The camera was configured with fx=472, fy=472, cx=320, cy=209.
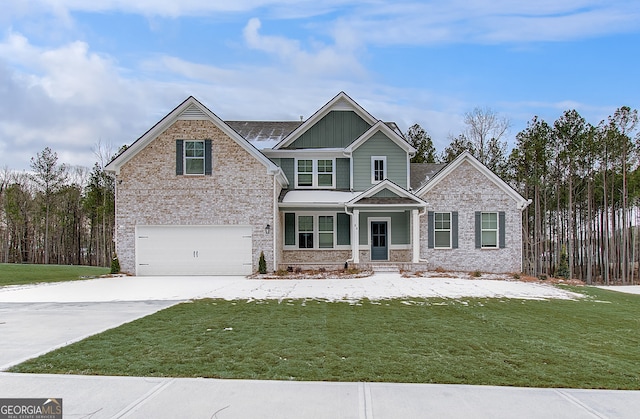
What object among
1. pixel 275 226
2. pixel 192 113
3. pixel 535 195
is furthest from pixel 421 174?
pixel 535 195

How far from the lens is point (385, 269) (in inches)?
791

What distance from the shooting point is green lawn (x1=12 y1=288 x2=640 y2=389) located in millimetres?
5070

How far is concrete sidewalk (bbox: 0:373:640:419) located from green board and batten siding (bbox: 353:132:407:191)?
58.9ft

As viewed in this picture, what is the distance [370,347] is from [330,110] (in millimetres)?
17945

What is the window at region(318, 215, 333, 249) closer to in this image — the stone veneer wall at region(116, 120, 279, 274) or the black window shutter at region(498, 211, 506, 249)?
the stone veneer wall at region(116, 120, 279, 274)

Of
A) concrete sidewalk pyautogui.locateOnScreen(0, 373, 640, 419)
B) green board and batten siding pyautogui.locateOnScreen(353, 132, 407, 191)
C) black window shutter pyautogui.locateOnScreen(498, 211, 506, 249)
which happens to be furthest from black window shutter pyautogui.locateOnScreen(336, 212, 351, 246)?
concrete sidewalk pyautogui.locateOnScreen(0, 373, 640, 419)

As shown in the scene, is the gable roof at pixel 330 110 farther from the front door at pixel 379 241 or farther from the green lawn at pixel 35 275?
the green lawn at pixel 35 275

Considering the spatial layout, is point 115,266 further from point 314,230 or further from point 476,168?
point 476,168

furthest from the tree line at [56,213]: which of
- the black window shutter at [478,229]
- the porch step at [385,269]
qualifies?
the black window shutter at [478,229]

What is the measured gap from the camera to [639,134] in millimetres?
31375

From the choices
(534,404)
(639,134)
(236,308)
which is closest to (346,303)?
(236,308)

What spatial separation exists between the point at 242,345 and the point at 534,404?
11.9ft

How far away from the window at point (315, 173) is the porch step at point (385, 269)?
4680 mm

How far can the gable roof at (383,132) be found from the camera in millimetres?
21953
